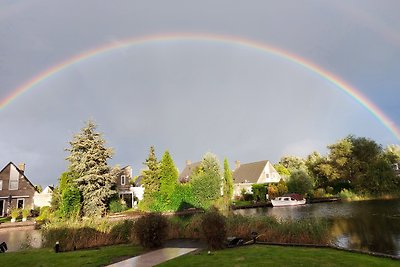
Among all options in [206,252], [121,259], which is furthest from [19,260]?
[206,252]

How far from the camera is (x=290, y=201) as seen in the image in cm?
4656

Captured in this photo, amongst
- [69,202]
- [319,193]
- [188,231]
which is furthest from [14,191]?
[319,193]

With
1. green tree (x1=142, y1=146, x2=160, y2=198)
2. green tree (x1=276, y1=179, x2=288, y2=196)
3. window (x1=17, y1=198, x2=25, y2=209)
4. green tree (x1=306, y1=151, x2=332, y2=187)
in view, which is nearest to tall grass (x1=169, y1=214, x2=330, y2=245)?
green tree (x1=142, y1=146, x2=160, y2=198)

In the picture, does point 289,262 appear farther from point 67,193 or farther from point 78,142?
point 78,142

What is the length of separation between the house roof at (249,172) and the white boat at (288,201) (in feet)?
54.4

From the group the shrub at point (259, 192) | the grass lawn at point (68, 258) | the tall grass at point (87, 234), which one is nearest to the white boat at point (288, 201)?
the shrub at point (259, 192)

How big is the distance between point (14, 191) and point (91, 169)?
1600 cm

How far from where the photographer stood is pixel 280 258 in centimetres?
1052

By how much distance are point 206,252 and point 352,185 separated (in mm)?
54041

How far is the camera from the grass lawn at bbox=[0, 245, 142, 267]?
11.2 metres

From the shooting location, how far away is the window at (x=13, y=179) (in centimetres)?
4445

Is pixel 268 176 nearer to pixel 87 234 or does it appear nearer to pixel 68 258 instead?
pixel 87 234

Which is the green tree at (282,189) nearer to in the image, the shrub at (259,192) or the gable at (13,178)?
the shrub at (259,192)

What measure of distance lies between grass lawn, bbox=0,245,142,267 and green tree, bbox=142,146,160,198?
28524 mm
